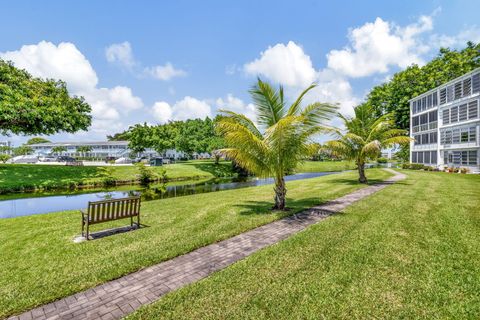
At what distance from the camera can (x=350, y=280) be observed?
4.32 m

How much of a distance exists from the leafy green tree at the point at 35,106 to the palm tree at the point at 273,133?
70.6ft

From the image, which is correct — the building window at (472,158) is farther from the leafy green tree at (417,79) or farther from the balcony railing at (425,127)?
the leafy green tree at (417,79)

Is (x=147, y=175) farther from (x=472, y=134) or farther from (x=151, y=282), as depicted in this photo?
(x=472, y=134)

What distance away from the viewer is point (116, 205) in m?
7.25

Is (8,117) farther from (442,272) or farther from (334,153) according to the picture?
(442,272)

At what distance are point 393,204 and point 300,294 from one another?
8521mm

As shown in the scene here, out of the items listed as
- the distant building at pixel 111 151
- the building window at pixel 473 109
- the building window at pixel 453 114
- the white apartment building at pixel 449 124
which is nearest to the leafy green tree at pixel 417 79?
the white apartment building at pixel 449 124

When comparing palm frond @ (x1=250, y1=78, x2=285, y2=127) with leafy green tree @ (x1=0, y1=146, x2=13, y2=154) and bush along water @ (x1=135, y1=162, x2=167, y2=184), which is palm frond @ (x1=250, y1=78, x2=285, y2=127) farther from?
leafy green tree @ (x1=0, y1=146, x2=13, y2=154)

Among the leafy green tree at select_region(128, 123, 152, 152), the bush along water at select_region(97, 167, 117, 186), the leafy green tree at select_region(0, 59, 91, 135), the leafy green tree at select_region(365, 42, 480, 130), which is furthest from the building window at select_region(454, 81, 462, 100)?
the leafy green tree at select_region(128, 123, 152, 152)

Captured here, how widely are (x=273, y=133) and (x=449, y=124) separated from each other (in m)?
29.9

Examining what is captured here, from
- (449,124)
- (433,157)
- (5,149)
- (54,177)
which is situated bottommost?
(54,177)

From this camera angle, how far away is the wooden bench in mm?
6742

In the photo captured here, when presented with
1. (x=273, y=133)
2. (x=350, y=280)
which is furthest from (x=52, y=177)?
(x=350, y=280)

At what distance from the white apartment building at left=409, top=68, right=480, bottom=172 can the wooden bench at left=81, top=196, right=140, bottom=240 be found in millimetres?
31382
